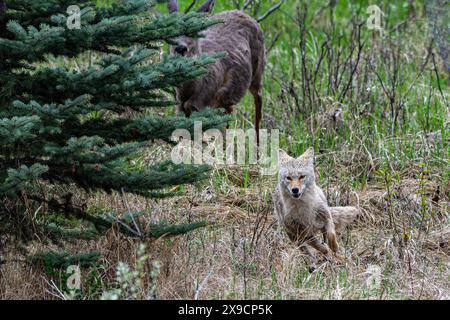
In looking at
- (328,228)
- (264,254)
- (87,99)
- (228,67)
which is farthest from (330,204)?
(87,99)

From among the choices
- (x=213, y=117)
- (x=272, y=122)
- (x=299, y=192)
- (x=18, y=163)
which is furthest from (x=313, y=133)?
(x=18, y=163)

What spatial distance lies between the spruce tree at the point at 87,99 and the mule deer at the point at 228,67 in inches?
123

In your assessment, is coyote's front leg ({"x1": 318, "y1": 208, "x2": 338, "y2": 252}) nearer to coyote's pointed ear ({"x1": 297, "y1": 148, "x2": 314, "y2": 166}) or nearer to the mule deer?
coyote's pointed ear ({"x1": 297, "y1": 148, "x2": 314, "y2": 166})

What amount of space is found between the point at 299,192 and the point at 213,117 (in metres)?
1.02

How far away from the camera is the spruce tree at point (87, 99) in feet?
16.2

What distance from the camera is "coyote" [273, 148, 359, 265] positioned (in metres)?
6.07

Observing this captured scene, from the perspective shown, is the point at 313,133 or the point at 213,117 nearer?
the point at 213,117

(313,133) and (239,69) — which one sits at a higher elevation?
(239,69)

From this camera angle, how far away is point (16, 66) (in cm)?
543

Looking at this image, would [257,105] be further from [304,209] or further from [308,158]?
[304,209]

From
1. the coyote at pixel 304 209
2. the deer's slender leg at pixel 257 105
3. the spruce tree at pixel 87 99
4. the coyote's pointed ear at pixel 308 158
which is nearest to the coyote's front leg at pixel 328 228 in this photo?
the coyote at pixel 304 209
